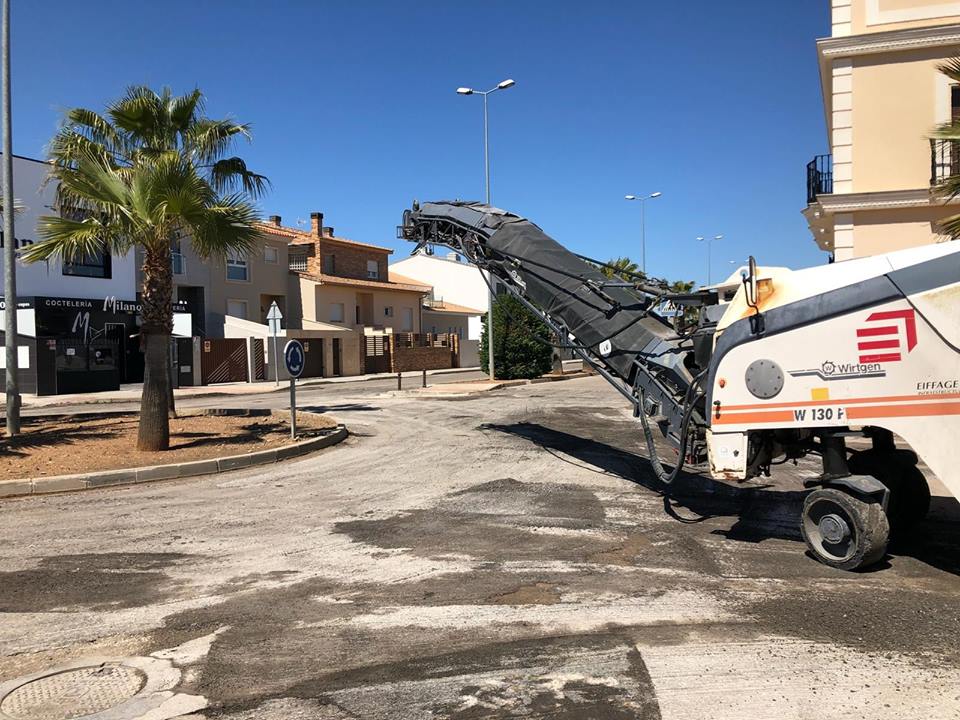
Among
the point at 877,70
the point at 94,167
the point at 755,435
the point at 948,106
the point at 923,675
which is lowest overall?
the point at 923,675

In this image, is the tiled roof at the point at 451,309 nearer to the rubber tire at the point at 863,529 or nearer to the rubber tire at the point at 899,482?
the rubber tire at the point at 899,482

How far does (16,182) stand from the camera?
2473 centimetres

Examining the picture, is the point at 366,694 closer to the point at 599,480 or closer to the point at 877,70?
the point at 599,480

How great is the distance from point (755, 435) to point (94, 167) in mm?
9844

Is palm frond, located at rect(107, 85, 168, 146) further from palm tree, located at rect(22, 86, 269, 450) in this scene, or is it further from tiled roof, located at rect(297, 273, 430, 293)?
tiled roof, located at rect(297, 273, 430, 293)

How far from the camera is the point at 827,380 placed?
534 cm

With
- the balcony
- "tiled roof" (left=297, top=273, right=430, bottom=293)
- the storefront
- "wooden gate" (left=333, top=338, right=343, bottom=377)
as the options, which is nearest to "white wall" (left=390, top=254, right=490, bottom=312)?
"tiled roof" (left=297, top=273, right=430, bottom=293)

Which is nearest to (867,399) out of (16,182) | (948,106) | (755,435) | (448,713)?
(755,435)

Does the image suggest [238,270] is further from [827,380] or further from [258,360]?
[827,380]

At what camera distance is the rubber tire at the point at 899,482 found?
20.5ft

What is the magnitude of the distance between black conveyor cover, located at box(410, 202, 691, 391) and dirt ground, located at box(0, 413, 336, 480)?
16.3 ft

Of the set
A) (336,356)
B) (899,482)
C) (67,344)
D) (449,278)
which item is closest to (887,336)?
(899,482)

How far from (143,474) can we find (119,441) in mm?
2874

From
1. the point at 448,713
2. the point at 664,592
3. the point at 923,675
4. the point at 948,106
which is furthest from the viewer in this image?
the point at 948,106
